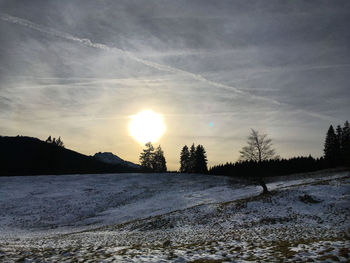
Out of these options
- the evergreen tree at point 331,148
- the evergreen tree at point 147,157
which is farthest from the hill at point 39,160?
the evergreen tree at point 331,148

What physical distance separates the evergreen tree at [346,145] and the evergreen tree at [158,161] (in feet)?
192

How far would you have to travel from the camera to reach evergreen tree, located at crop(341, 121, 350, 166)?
59.5m

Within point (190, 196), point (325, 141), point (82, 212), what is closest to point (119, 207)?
point (82, 212)

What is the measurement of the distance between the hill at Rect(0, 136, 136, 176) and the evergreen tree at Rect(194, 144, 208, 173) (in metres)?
46.8

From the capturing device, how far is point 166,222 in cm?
2250

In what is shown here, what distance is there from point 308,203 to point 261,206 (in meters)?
4.65

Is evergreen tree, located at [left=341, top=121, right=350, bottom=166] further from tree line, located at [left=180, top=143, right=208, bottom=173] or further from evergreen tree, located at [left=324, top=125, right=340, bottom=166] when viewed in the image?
tree line, located at [left=180, top=143, right=208, bottom=173]

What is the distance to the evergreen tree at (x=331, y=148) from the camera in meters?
68.3

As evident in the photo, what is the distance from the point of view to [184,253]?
29.5 ft

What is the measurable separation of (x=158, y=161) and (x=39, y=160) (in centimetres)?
4169

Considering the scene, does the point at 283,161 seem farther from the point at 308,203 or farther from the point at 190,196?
the point at 308,203

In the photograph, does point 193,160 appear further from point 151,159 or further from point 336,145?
point 336,145

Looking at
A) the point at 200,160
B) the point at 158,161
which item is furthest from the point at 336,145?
the point at 158,161

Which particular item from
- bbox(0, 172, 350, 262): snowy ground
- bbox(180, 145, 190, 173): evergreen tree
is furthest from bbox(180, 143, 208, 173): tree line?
bbox(0, 172, 350, 262): snowy ground
